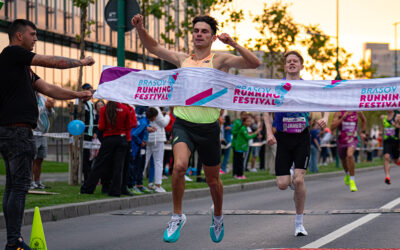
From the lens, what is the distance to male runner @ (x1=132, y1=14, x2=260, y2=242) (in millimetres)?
6816

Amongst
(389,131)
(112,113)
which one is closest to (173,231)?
(112,113)

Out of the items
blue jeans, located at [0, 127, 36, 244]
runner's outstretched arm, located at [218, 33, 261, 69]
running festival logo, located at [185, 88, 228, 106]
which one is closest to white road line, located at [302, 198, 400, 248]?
running festival logo, located at [185, 88, 228, 106]

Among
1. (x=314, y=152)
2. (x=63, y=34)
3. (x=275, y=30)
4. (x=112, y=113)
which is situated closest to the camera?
(x=112, y=113)

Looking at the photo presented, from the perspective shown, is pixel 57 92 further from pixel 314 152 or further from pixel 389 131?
pixel 314 152

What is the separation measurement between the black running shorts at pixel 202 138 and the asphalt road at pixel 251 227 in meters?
1.00

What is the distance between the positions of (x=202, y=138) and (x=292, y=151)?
1.85m

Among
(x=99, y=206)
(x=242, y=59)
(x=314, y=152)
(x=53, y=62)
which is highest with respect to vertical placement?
(x=242, y=59)

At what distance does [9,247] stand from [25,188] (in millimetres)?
558

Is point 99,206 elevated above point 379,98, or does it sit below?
below

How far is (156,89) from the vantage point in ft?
26.0

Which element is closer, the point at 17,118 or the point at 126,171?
the point at 17,118

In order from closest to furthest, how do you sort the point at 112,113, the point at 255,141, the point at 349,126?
the point at 112,113, the point at 349,126, the point at 255,141

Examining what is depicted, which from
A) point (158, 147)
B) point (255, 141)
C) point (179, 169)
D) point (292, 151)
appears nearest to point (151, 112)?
point (158, 147)

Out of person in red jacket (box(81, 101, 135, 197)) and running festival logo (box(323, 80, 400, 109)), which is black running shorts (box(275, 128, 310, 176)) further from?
person in red jacket (box(81, 101, 135, 197))
